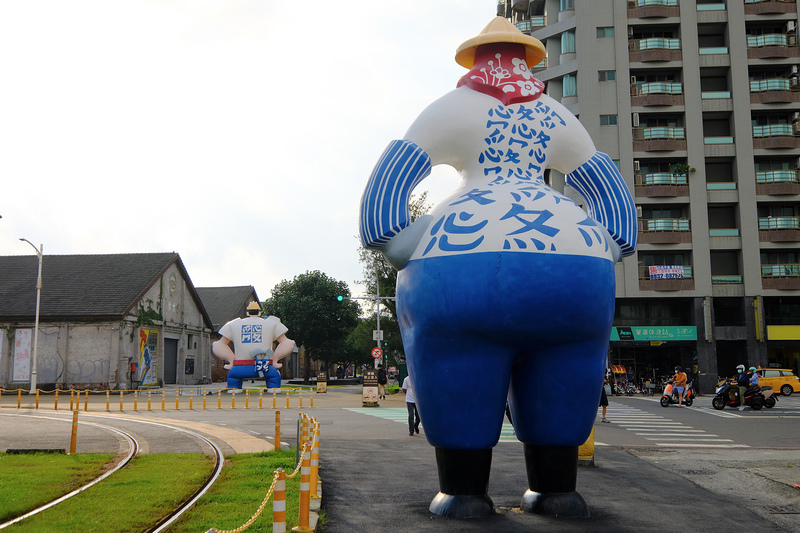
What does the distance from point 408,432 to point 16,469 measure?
7.46 metres

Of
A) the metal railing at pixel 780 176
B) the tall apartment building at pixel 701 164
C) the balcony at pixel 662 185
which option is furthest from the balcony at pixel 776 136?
the balcony at pixel 662 185

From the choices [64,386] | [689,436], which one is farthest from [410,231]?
[64,386]

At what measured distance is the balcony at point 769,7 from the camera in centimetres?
3494

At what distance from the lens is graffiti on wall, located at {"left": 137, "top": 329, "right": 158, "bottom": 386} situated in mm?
33688

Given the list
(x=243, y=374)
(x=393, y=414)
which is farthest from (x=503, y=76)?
(x=243, y=374)

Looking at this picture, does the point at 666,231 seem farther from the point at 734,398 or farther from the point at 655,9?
the point at 734,398

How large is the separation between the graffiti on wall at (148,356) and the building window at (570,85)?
25842mm

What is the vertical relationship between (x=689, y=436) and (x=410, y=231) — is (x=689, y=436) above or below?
below

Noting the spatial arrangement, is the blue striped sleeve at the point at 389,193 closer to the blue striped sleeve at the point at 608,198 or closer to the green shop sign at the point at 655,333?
the blue striped sleeve at the point at 608,198

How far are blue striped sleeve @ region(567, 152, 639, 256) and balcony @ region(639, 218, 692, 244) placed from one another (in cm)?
2993

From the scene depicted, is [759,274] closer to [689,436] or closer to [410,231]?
[689,436]

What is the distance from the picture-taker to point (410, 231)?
16.8ft

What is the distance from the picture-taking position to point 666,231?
34.0 m

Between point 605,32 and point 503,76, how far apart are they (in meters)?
33.8
